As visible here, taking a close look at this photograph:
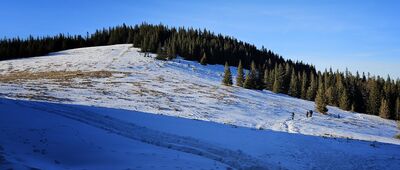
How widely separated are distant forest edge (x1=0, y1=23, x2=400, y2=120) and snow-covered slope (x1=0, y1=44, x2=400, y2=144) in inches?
355

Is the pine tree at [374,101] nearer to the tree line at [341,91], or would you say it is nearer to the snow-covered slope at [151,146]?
the tree line at [341,91]

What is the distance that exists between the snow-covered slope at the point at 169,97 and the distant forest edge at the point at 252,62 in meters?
9.03

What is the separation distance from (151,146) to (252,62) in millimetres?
81905

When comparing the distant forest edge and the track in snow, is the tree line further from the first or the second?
the track in snow

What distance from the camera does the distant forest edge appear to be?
84.3m

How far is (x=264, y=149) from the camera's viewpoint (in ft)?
88.1

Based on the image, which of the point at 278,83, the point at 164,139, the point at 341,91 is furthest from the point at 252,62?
the point at 164,139

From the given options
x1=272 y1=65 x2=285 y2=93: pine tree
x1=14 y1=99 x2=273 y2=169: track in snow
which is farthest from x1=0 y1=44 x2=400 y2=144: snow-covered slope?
x1=272 y1=65 x2=285 y2=93: pine tree

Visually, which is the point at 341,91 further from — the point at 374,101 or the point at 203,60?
the point at 203,60

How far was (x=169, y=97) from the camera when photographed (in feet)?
192

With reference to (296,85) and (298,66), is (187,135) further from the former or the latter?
(298,66)

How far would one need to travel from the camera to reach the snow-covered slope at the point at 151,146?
17391mm

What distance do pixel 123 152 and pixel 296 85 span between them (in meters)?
77.0

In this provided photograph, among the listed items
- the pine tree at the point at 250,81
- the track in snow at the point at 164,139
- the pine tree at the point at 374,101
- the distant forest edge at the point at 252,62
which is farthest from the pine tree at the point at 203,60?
the track in snow at the point at 164,139
